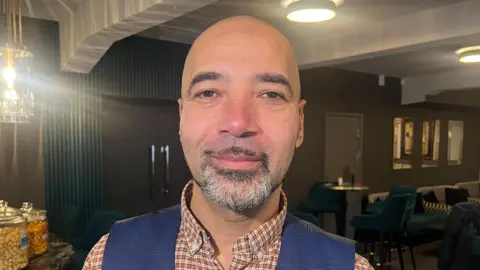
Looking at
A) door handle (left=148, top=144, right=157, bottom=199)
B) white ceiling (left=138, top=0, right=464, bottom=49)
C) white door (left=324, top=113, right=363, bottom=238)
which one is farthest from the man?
white door (left=324, top=113, right=363, bottom=238)

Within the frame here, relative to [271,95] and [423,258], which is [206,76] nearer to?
[271,95]

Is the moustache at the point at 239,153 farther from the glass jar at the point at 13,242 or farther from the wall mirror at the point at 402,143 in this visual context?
the wall mirror at the point at 402,143

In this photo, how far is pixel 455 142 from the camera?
8453mm

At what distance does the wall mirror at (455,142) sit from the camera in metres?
8.25

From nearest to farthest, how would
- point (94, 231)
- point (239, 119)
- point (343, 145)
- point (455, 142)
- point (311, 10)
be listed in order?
point (239, 119) < point (311, 10) < point (94, 231) < point (343, 145) < point (455, 142)

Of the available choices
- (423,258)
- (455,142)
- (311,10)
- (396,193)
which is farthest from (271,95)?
(455,142)

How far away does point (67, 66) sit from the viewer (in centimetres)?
383

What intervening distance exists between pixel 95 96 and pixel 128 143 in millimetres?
641

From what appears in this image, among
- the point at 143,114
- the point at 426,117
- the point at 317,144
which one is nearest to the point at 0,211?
the point at 143,114

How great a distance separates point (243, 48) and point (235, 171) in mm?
242

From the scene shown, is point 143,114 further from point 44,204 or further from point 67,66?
point 44,204

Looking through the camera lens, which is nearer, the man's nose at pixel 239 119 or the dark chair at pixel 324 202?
the man's nose at pixel 239 119

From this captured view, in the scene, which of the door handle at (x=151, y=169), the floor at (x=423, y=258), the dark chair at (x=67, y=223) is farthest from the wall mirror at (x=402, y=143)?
the dark chair at (x=67, y=223)

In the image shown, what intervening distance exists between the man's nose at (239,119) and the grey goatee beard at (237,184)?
3 centimetres
